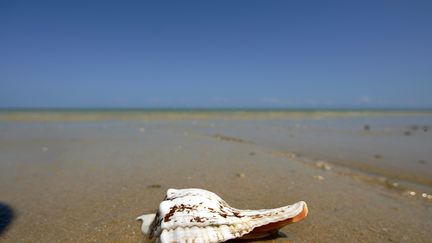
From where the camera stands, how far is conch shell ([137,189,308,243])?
2.06 m

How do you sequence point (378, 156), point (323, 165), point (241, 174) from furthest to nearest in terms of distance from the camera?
point (378, 156), point (323, 165), point (241, 174)

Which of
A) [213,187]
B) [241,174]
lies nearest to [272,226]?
[213,187]

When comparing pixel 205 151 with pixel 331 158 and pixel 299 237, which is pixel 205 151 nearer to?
pixel 331 158

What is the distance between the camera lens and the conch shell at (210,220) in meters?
2.06

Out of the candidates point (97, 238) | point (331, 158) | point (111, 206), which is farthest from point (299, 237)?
point (331, 158)

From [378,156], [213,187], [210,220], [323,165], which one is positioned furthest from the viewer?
[378,156]

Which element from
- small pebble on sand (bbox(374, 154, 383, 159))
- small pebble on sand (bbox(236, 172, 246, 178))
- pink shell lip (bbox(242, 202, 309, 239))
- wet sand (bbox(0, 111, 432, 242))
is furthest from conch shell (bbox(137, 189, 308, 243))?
small pebble on sand (bbox(374, 154, 383, 159))

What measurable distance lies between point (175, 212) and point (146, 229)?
0.53 metres

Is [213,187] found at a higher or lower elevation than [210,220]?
lower

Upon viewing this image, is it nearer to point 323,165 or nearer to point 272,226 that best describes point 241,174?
point 323,165

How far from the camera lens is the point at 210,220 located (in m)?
2.13

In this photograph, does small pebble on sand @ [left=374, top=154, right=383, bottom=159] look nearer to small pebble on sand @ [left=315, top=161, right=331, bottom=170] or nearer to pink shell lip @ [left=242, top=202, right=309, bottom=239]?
small pebble on sand @ [left=315, top=161, right=331, bottom=170]

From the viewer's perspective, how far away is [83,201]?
3.32 meters

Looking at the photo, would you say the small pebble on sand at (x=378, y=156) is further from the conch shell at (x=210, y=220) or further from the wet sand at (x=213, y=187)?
the conch shell at (x=210, y=220)
